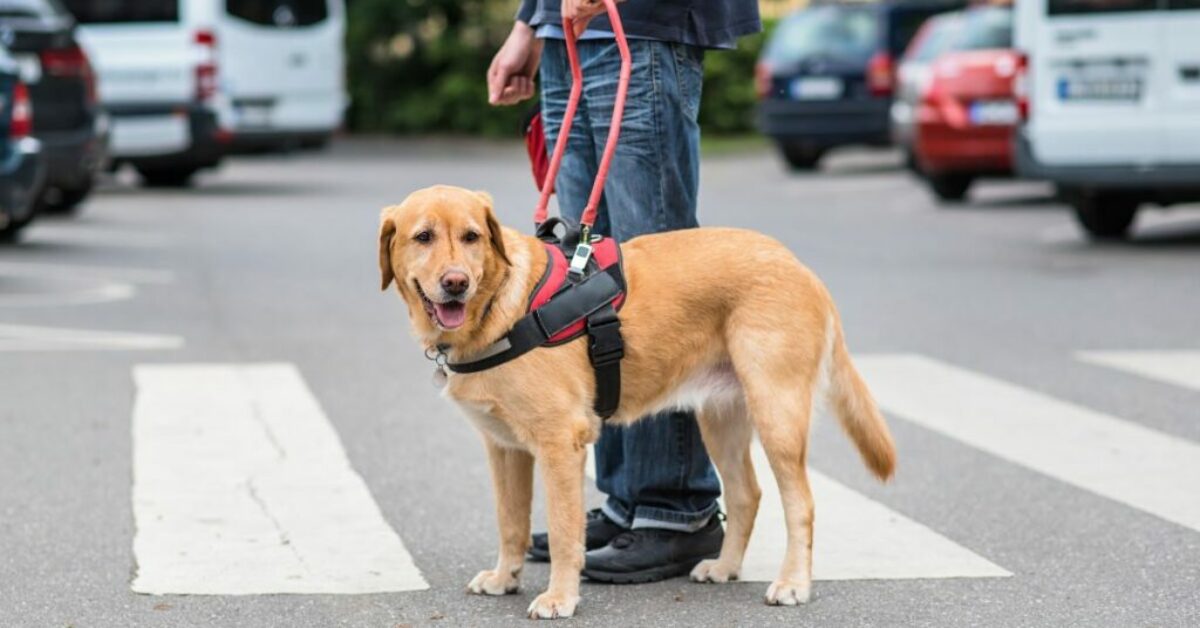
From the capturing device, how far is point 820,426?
728 cm

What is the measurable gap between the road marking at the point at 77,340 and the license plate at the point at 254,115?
35.7ft

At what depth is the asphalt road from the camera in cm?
471

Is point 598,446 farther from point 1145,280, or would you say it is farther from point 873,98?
point 873,98

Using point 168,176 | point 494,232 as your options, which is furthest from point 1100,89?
point 168,176

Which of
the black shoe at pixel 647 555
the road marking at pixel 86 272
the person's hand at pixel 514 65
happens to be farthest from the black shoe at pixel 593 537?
the road marking at pixel 86 272

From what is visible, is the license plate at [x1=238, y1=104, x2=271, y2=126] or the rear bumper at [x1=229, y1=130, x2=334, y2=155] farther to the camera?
the license plate at [x1=238, y1=104, x2=271, y2=126]

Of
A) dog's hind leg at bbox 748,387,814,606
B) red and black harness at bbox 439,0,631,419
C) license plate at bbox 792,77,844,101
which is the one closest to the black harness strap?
red and black harness at bbox 439,0,631,419

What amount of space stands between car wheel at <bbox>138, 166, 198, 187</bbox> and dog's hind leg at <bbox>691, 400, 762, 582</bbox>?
1741cm

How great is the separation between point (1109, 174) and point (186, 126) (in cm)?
1007

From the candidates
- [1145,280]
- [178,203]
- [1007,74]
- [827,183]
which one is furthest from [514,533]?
[827,183]

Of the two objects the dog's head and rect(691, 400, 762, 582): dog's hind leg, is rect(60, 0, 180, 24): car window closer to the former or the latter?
rect(691, 400, 762, 582): dog's hind leg

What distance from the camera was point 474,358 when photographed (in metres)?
4.46

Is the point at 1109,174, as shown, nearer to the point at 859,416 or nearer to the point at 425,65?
the point at 859,416

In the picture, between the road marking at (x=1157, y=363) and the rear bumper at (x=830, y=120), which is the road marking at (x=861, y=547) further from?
the rear bumper at (x=830, y=120)
